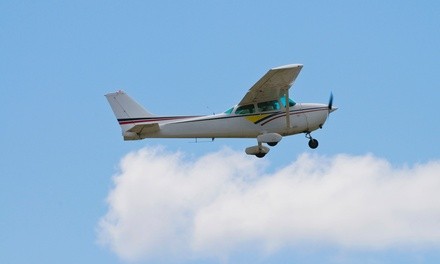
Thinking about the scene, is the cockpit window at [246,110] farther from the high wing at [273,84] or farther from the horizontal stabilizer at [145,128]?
the horizontal stabilizer at [145,128]

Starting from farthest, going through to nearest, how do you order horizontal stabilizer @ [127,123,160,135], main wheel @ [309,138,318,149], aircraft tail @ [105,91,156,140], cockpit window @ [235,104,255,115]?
main wheel @ [309,138,318,149] < aircraft tail @ [105,91,156,140] < cockpit window @ [235,104,255,115] < horizontal stabilizer @ [127,123,160,135]

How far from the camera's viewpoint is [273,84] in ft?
Result: 90.0

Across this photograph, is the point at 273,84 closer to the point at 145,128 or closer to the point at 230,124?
the point at 230,124

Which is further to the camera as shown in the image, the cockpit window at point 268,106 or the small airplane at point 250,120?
the cockpit window at point 268,106

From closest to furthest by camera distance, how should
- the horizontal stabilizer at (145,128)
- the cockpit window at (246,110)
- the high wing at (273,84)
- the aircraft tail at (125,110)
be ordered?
the high wing at (273,84), the horizontal stabilizer at (145,128), the cockpit window at (246,110), the aircraft tail at (125,110)

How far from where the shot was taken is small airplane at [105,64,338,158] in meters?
27.7

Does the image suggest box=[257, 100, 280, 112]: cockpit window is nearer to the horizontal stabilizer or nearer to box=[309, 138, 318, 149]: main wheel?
box=[309, 138, 318, 149]: main wheel

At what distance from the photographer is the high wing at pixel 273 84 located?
26.7 metres

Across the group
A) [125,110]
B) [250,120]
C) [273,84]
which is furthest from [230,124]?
[125,110]

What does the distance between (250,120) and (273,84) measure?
1.31m

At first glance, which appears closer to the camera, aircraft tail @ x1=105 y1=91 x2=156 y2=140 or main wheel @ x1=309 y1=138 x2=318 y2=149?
aircraft tail @ x1=105 y1=91 x2=156 y2=140

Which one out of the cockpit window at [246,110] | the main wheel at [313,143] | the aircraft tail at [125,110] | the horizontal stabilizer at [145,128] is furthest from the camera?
the main wheel at [313,143]


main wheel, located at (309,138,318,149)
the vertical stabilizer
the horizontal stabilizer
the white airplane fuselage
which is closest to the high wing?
the white airplane fuselage

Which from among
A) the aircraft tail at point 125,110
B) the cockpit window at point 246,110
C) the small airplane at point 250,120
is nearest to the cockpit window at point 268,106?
the small airplane at point 250,120
